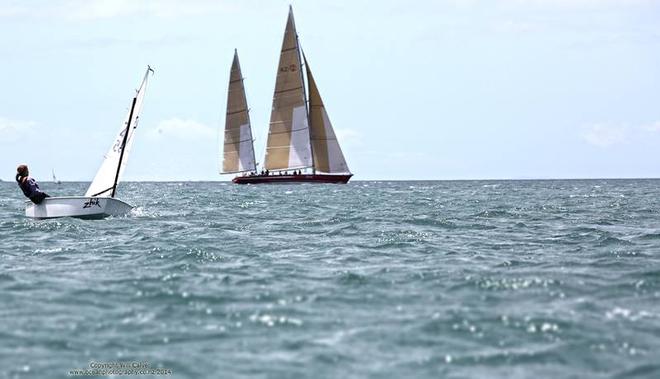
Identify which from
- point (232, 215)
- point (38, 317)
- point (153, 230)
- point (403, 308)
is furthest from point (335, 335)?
point (232, 215)

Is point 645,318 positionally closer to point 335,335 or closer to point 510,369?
point 510,369

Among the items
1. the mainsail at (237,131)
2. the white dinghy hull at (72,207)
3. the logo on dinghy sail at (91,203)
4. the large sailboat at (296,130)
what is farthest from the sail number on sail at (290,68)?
the logo on dinghy sail at (91,203)

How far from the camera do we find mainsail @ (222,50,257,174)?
92750 mm

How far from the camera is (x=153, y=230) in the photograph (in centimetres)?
2658

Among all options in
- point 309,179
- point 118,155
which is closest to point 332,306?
point 118,155

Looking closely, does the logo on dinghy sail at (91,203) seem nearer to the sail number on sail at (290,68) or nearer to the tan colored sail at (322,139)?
the tan colored sail at (322,139)

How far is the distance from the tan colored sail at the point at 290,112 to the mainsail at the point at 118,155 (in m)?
53.5

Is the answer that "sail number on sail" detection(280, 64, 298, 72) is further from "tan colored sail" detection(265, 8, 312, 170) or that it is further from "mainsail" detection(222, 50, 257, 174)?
"mainsail" detection(222, 50, 257, 174)

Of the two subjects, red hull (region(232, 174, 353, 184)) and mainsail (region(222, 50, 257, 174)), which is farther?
mainsail (region(222, 50, 257, 174))

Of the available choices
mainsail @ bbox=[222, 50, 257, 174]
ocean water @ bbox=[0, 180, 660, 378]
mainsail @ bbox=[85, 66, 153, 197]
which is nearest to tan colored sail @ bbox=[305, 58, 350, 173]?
mainsail @ bbox=[222, 50, 257, 174]

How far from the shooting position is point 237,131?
3743 inches

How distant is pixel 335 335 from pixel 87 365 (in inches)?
126

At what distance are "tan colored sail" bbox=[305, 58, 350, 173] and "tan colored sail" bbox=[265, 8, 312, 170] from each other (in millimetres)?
934

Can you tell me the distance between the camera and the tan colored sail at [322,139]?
8562cm
